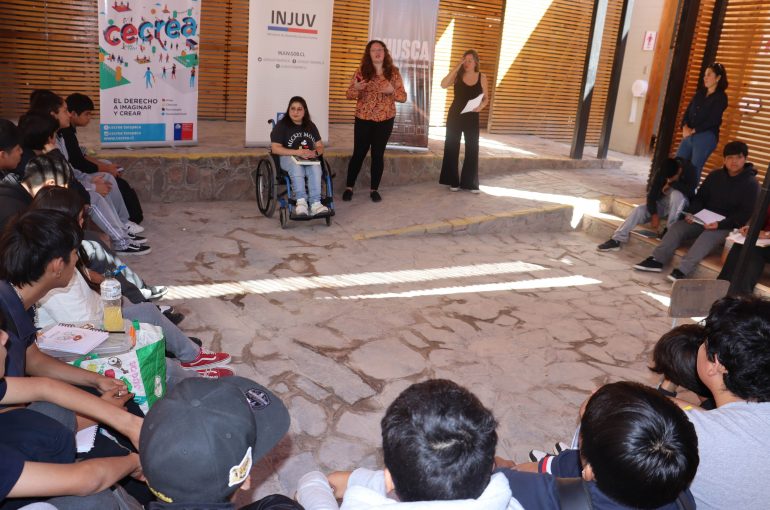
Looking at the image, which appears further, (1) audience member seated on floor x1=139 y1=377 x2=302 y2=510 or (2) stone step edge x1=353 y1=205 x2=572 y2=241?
(2) stone step edge x1=353 y1=205 x2=572 y2=241

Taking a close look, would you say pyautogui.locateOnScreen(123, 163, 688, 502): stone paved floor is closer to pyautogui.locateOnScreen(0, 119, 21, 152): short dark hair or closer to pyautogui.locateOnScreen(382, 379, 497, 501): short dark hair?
pyautogui.locateOnScreen(0, 119, 21, 152): short dark hair

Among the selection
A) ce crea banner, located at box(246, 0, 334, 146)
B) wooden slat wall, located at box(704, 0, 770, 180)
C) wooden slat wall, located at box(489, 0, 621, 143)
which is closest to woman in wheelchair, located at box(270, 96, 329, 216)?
ce crea banner, located at box(246, 0, 334, 146)

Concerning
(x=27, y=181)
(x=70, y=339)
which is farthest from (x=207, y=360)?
(x=27, y=181)

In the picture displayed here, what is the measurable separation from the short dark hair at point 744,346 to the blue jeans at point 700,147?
465 cm

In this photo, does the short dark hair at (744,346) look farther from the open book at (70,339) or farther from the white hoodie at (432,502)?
the open book at (70,339)

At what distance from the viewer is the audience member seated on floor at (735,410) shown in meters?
1.67

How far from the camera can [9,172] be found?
3.70 meters

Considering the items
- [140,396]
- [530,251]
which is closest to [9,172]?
[140,396]

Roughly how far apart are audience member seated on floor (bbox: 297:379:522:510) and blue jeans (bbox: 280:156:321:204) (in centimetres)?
463

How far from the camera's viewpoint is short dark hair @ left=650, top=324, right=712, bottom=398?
2.19 m

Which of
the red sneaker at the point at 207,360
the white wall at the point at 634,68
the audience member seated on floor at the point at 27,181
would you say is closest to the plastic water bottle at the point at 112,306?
the red sneaker at the point at 207,360

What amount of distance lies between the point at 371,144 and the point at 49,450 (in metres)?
5.36

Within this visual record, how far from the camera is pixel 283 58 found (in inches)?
263

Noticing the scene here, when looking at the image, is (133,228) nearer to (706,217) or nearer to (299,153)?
(299,153)
